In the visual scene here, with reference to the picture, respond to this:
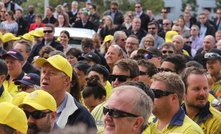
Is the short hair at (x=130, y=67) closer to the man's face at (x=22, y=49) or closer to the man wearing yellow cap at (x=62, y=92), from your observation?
the man wearing yellow cap at (x=62, y=92)

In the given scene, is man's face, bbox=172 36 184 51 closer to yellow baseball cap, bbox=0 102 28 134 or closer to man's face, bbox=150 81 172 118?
man's face, bbox=150 81 172 118

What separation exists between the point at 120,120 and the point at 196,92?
2.24 meters

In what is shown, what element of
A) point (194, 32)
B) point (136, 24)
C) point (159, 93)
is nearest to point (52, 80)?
point (159, 93)

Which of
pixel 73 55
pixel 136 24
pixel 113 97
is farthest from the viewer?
pixel 136 24

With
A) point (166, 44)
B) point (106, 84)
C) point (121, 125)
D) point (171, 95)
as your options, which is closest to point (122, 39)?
point (166, 44)

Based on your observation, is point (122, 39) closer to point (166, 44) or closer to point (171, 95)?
point (166, 44)

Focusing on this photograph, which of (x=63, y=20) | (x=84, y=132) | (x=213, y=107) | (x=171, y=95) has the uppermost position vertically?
(x=84, y=132)

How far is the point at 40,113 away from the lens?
15.9ft

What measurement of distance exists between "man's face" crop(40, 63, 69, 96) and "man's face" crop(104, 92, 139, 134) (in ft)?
Answer: 6.03

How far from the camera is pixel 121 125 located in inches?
157

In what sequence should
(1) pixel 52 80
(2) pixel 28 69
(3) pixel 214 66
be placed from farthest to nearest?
(2) pixel 28 69 → (3) pixel 214 66 → (1) pixel 52 80

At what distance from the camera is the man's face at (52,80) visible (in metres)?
5.82

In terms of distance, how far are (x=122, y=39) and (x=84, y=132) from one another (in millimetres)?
10720

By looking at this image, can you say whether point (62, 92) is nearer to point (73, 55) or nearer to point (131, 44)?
point (73, 55)
